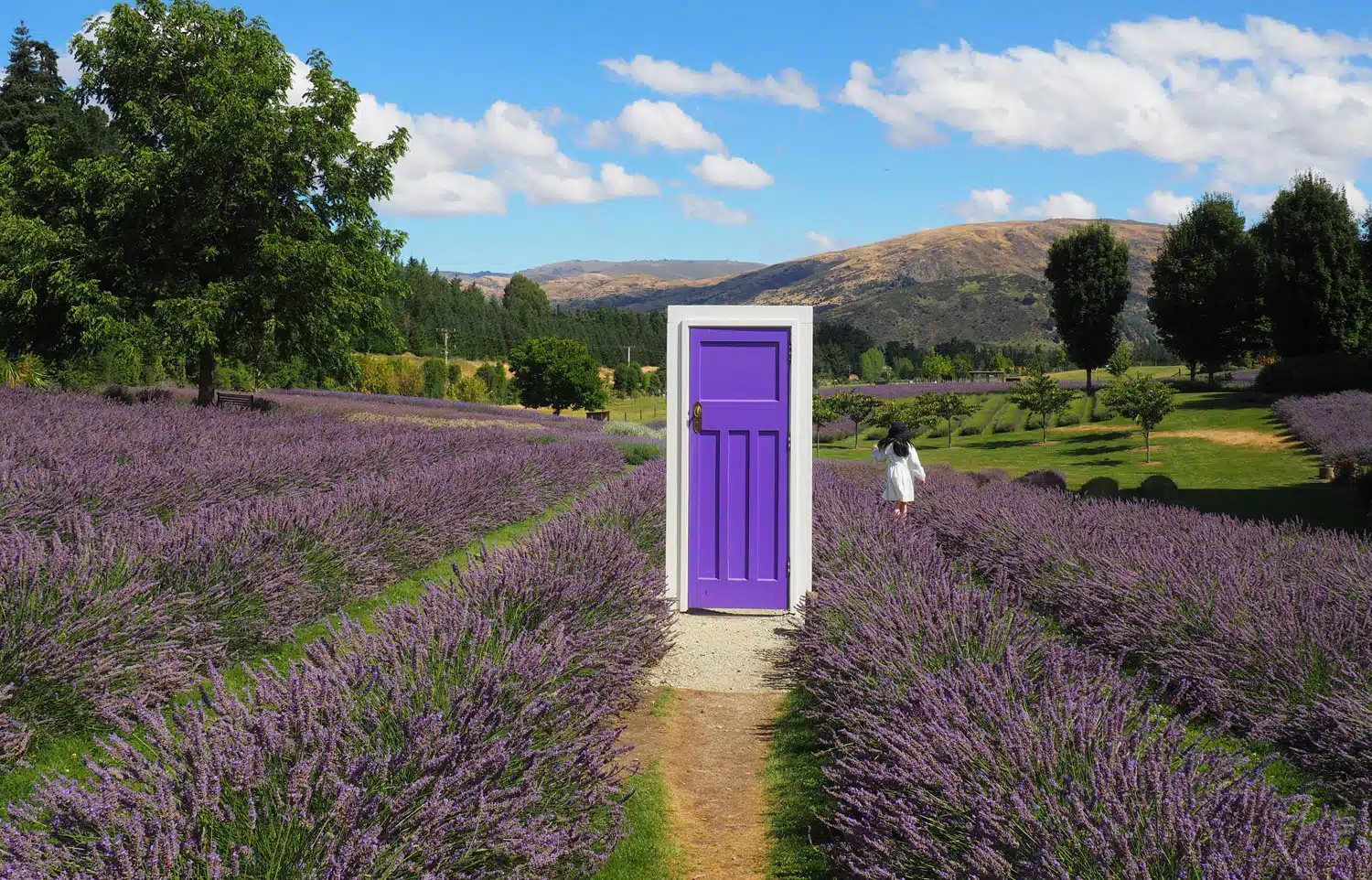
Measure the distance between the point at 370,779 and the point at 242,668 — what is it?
2.60 m

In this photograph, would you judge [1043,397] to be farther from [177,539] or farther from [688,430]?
[177,539]

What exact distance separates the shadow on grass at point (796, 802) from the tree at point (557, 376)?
1895 inches

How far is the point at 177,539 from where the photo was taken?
5.47 metres

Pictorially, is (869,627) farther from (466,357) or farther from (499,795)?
(466,357)

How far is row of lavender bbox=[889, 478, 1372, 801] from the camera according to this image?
171 inches

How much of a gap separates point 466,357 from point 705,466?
282 ft

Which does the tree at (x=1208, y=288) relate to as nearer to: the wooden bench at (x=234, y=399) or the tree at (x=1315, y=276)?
the tree at (x=1315, y=276)

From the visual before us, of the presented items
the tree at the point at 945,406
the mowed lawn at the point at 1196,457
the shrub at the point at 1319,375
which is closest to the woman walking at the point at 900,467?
the mowed lawn at the point at 1196,457

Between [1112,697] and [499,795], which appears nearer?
[499,795]

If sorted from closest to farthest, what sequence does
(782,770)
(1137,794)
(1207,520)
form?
(1137,794)
(782,770)
(1207,520)

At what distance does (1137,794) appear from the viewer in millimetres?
2814

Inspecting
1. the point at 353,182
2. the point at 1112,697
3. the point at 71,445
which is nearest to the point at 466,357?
the point at 353,182

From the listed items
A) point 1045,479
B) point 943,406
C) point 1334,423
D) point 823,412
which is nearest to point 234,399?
point 823,412

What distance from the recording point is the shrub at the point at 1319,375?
31.3 m
